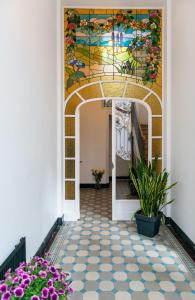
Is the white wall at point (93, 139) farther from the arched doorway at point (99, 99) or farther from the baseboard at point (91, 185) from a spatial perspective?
the arched doorway at point (99, 99)

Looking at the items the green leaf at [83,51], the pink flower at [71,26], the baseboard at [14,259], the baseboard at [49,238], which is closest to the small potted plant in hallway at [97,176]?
the baseboard at [49,238]

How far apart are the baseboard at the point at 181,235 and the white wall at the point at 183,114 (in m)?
0.07

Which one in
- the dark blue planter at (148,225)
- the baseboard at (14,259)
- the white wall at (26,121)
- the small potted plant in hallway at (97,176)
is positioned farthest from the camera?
the small potted plant in hallway at (97,176)

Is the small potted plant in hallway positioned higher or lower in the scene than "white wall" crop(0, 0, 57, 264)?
lower

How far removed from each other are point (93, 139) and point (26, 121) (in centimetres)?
473

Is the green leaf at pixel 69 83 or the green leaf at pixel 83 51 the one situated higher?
the green leaf at pixel 83 51

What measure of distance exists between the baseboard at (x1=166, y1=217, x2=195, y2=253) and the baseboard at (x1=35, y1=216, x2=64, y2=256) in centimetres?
187

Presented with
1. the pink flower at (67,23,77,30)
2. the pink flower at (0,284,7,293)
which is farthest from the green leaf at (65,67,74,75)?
the pink flower at (0,284,7,293)

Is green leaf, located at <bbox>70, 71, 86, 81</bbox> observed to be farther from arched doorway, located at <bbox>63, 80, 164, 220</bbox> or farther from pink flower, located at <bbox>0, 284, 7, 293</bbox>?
pink flower, located at <bbox>0, 284, 7, 293</bbox>

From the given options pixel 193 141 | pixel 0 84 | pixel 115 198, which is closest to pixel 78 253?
pixel 115 198

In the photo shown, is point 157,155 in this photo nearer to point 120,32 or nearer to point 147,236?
point 147,236

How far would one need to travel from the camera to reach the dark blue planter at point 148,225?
387cm

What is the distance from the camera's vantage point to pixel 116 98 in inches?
181

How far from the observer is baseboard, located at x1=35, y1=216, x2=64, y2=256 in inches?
128
